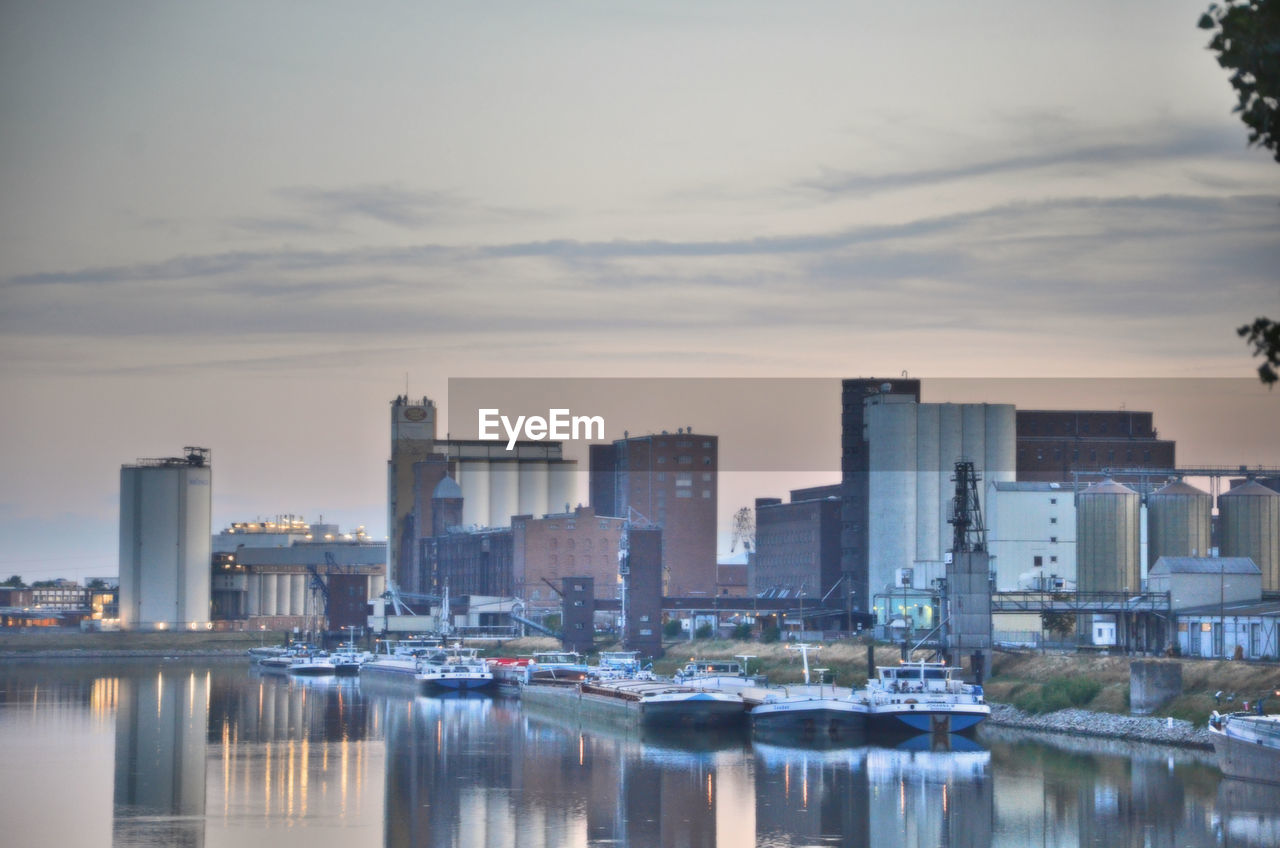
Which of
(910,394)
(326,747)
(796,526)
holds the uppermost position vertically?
(910,394)

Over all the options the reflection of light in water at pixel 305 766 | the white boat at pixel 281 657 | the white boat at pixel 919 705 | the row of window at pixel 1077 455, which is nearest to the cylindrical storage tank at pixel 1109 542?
the row of window at pixel 1077 455

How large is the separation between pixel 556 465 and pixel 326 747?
12635 centimetres

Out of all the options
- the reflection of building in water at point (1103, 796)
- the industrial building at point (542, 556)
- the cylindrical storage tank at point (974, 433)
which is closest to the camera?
the reflection of building in water at point (1103, 796)

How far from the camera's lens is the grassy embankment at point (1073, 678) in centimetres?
6519

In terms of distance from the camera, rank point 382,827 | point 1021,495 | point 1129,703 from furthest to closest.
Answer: point 1021,495
point 1129,703
point 382,827

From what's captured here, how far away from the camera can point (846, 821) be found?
4809 cm

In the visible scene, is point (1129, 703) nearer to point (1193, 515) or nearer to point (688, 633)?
point (1193, 515)

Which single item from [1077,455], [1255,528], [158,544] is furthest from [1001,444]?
[158,544]

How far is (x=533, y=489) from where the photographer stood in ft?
637

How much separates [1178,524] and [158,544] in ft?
393

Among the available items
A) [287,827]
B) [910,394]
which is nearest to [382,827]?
[287,827]

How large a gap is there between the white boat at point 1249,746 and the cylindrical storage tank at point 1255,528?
49799 mm

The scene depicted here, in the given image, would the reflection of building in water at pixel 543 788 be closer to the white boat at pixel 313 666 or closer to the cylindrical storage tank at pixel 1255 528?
the cylindrical storage tank at pixel 1255 528

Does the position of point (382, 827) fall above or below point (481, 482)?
below
